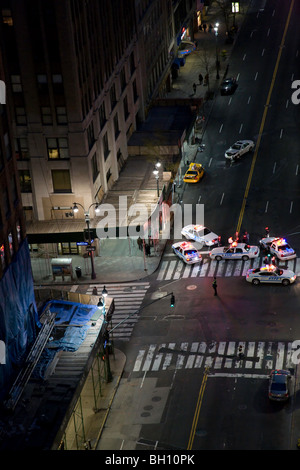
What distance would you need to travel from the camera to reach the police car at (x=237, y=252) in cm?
9131

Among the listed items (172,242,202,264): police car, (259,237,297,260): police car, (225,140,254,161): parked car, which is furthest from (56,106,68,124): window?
(225,140,254,161): parked car

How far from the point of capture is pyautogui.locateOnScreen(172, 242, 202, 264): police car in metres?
92.0

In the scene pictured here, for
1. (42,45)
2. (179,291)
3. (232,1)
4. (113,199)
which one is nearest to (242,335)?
(179,291)

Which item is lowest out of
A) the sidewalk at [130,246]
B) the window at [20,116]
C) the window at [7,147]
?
the sidewalk at [130,246]

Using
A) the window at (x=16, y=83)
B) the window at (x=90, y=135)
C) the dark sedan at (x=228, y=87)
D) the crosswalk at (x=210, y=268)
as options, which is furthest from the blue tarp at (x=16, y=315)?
the dark sedan at (x=228, y=87)

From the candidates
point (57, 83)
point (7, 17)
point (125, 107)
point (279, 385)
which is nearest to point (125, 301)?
point (279, 385)

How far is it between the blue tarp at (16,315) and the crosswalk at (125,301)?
415 inches

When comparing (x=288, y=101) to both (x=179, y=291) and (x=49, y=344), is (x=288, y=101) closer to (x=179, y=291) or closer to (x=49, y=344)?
(x=179, y=291)

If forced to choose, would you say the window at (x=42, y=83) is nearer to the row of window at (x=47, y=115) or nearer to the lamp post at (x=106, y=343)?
the row of window at (x=47, y=115)

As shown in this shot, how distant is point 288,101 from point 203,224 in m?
35.4

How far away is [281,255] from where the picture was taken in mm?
90188

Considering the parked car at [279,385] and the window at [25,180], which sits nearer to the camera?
the parked car at [279,385]

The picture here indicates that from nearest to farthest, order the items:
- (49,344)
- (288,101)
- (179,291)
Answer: (49,344) → (179,291) → (288,101)

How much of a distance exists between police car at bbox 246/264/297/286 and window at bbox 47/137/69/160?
22.5m
